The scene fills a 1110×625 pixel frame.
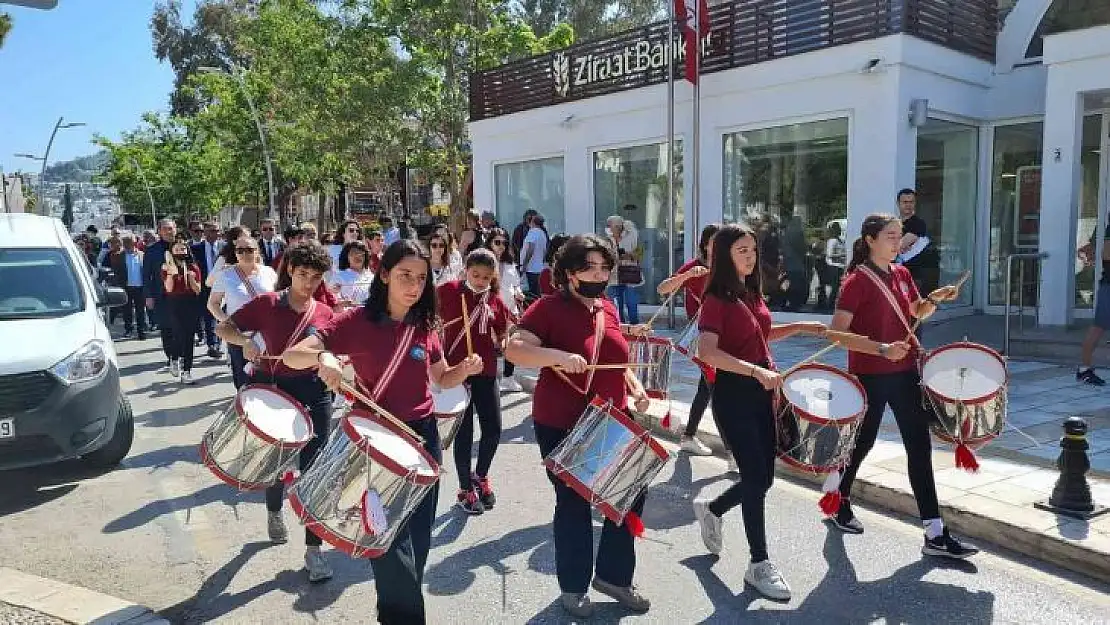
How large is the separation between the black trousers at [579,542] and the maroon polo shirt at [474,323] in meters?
1.59

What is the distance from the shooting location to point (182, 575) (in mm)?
4547

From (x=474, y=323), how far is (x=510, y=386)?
4.58 meters

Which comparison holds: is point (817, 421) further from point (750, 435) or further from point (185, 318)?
point (185, 318)

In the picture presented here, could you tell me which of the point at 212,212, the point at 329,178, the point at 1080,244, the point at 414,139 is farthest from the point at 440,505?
the point at 212,212

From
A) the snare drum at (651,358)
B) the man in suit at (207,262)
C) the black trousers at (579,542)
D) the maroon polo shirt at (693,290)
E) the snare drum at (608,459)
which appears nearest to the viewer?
the snare drum at (608,459)

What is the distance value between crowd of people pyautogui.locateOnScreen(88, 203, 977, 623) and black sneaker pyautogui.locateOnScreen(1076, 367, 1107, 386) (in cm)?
480

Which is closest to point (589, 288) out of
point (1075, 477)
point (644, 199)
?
point (1075, 477)

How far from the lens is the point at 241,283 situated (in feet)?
22.2

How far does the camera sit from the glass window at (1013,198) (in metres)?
12.5

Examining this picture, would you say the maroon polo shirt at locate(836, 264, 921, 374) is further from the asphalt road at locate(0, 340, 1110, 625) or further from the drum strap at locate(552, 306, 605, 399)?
the drum strap at locate(552, 306, 605, 399)

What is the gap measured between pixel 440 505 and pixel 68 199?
43.5 meters

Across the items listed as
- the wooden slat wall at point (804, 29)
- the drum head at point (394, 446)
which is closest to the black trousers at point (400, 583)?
the drum head at point (394, 446)

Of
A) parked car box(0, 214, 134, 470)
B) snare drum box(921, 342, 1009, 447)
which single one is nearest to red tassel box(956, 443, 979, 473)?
snare drum box(921, 342, 1009, 447)

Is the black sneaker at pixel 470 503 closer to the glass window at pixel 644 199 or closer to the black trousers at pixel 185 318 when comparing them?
the black trousers at pixel 185 318
